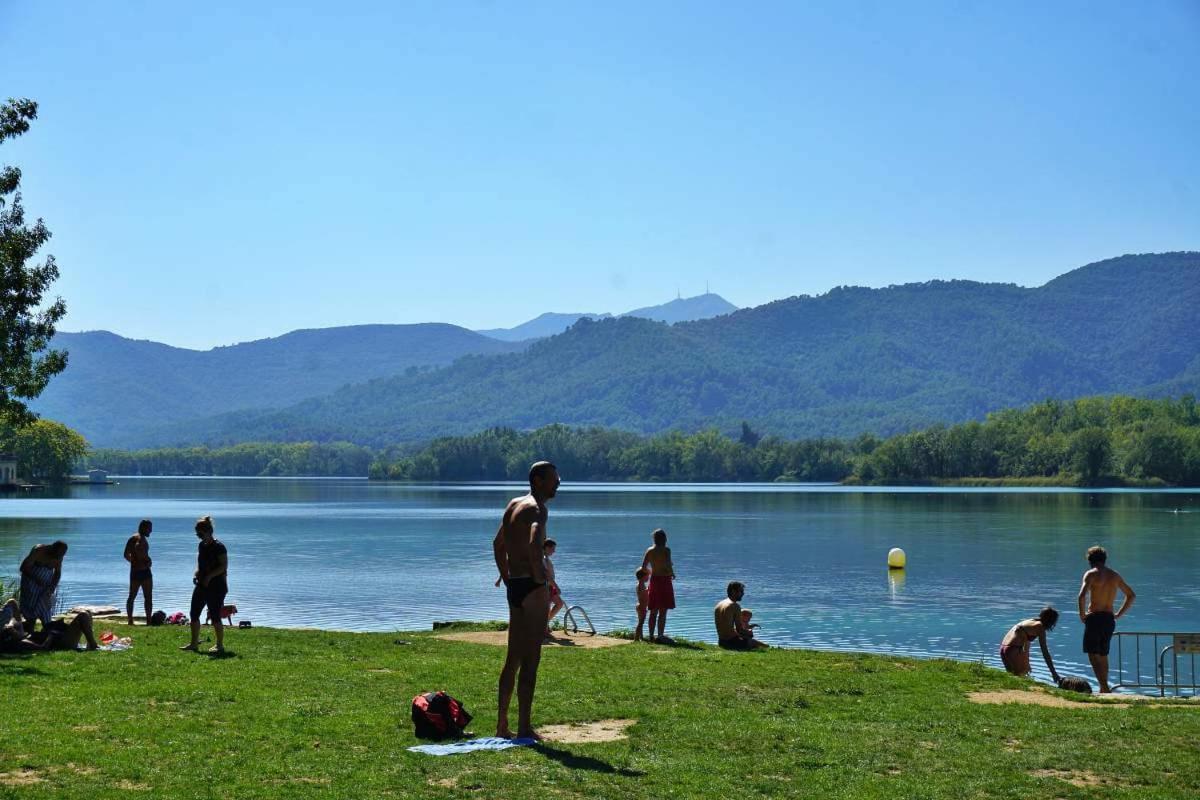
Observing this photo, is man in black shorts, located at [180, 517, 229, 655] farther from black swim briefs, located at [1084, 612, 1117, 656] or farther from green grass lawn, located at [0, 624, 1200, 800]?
black swim briefs, located at [1084, 612, 1117, 656]

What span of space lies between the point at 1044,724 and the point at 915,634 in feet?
66.2

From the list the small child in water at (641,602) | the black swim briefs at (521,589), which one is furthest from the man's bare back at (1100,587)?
the black swim briefs at (521,589)

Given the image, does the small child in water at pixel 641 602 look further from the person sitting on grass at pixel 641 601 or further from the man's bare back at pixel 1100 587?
the man's bare back at pixel 1100 587

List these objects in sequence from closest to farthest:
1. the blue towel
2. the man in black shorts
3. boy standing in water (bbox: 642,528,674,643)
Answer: the blue towel, the man in black shorts, boy standing in water (bbox: 642,528,674,643)

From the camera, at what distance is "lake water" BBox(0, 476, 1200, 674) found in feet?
120

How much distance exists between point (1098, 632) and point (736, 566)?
3666 cm

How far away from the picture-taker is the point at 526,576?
12414 millimetres

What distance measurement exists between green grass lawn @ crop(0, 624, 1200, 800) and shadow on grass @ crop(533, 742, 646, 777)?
0.04 m

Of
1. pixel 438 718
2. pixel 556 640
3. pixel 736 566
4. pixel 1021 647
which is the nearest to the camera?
pixel 438 718

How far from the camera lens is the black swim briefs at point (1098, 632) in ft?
66.8

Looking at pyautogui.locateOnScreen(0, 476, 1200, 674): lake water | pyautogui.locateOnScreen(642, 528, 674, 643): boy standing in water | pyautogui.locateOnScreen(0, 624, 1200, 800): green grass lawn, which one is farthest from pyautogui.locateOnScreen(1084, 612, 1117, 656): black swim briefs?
pyautogui.locateOnScreen(642, 528, 674, 643): boy standing in water

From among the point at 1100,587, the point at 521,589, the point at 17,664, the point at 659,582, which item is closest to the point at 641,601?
the point at 659,582

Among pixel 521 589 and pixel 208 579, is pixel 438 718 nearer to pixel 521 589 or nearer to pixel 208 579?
pixel 521 589

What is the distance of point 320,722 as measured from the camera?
1332 centimetres
